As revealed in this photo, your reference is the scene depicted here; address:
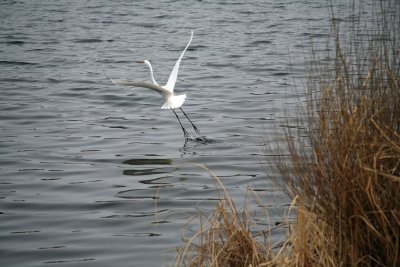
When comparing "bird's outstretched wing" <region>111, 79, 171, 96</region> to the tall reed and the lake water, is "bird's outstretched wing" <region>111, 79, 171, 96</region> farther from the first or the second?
the tall reed

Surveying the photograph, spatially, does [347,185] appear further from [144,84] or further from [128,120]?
[128,120]

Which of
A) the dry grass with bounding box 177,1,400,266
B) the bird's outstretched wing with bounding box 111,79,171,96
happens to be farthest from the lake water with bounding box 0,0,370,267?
the bird's outstretched wing with bounding box 111,79,171,96

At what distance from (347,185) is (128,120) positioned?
246 inches

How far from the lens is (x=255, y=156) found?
7.17 meters

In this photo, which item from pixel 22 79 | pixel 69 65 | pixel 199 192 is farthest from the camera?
pixel 69 65

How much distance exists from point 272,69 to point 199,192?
6.08 meters

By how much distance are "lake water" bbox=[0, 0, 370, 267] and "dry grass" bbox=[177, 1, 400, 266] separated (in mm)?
397

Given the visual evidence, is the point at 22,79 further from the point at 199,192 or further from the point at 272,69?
the point at 199,192

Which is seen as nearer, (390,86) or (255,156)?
(390,86)

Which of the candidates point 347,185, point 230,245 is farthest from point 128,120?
point 347,185

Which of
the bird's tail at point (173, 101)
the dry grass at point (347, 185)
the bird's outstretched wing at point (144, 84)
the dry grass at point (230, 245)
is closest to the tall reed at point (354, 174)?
the dry grass at point (347, 185)

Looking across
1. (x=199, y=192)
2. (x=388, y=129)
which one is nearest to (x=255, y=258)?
(x=388, y=129)

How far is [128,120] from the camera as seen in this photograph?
9.11 metres

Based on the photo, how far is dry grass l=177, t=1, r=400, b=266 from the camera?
9.93 feet
